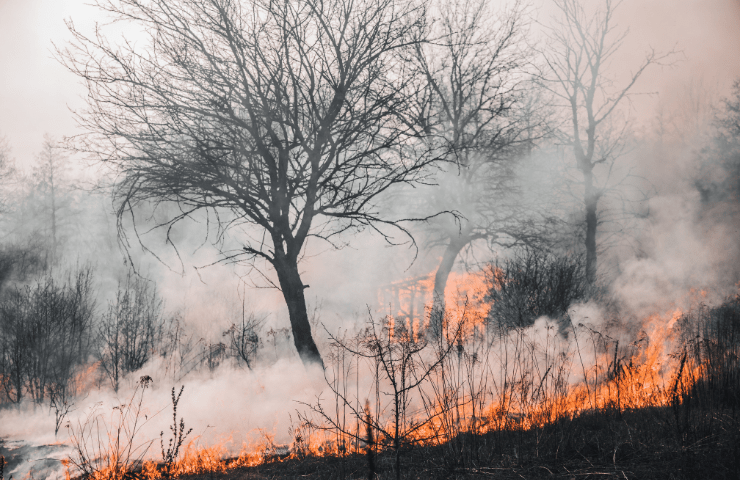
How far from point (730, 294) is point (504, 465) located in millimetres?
14327

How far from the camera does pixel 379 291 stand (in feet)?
68.4

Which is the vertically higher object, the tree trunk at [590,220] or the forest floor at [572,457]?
the tree trunk at [590,220]

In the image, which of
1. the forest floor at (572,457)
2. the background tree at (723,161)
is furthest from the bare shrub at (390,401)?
the background tree at (723,161)

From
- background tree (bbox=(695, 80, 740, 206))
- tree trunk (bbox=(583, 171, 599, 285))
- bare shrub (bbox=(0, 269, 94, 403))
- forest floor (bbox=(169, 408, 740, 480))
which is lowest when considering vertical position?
forest floor (bbox=(169, 408, 740, 480))

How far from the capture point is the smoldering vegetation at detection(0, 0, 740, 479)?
13.2 feet

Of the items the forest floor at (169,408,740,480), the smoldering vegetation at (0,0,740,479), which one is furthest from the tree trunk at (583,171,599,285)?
the forest floor at (169,408,740,480)

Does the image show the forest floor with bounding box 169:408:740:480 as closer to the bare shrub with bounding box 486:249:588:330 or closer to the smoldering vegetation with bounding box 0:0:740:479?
the smoldering vegetation with bounding box 0:0:740:479

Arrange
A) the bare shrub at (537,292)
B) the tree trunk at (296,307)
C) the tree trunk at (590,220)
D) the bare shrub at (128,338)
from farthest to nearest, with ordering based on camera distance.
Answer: the tree trunk at (590,220) < the bare shrub at (128,338) < the bare shrub at (537,292) < the tree trunk at (296,307)

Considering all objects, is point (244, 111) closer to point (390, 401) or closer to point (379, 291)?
point (390, 401)

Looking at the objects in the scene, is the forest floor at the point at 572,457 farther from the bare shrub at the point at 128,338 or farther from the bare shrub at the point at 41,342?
the bare shrub at the point at 41,342

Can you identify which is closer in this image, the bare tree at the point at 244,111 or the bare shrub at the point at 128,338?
the bare tree at the point at 244,111

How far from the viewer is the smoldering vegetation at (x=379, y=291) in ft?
13.2

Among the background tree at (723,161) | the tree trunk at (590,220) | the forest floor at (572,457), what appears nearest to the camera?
the forest floor at (572,457)

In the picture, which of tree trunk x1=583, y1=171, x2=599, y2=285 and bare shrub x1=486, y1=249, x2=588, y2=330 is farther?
tree trunk x1=583, y1=171, x2=599, y2=285
